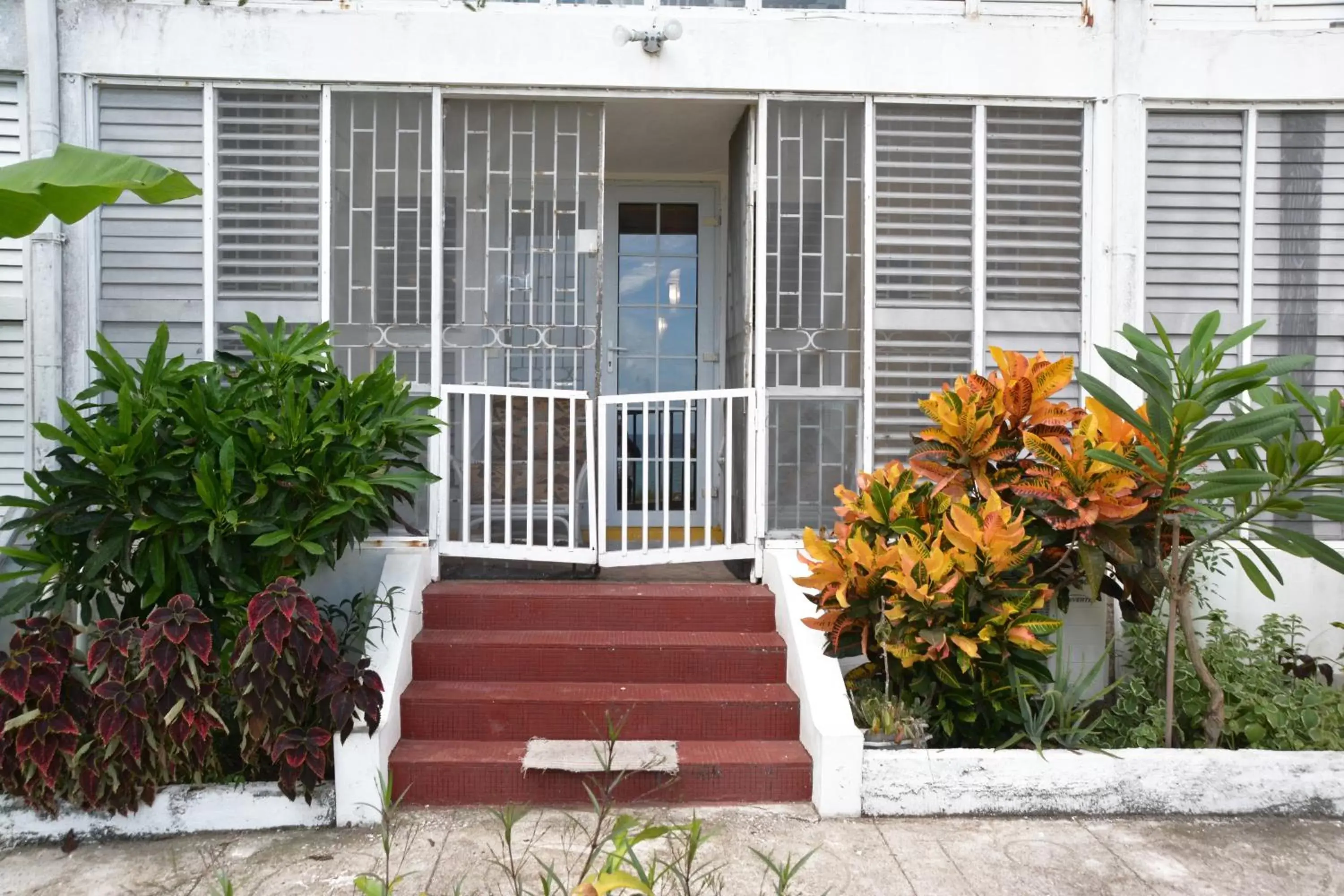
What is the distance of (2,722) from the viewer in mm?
3488

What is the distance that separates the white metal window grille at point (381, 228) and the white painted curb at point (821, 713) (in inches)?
86.5

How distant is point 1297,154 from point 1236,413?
2118 millimetres

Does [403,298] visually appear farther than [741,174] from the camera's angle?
No

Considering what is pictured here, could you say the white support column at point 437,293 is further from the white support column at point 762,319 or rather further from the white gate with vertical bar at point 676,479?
the white support column at point 762,319

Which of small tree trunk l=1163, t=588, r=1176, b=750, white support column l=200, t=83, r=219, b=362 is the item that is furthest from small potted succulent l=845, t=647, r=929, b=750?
white support column l=200, t=83, r=219, b=362

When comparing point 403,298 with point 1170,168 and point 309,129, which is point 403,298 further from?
point 1170,168

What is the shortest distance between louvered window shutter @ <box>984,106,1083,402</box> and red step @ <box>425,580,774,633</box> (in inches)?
75.2

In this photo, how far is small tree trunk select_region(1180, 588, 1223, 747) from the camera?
3951mm

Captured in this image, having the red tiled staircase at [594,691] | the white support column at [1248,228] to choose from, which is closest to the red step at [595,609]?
the red tiled staircase at [594,691]

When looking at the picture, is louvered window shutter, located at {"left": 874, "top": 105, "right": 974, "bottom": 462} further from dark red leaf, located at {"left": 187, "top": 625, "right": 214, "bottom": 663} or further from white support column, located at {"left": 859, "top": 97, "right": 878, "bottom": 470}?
dark red leaf, located at {"left": 187, "top": 625, "right": 214, "bottom": 663}

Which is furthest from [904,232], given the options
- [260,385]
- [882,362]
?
[260,385]

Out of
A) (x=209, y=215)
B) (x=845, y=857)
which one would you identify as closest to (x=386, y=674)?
(x=845, y=857)

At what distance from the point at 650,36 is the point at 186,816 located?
395cm

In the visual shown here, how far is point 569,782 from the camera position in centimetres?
378
